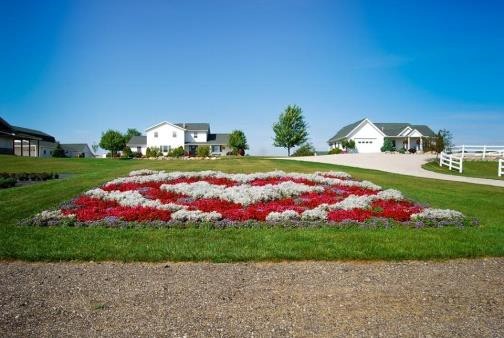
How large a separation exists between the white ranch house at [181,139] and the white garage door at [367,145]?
26.5 m

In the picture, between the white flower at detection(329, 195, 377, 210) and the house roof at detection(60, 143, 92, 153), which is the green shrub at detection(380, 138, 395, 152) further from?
the house roof at detection(60, 143, 92, 153)

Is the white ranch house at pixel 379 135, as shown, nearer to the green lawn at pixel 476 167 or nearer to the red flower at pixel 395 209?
the green lawn at pixel 476 167

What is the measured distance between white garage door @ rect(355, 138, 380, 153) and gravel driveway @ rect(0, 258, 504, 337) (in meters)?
69.9

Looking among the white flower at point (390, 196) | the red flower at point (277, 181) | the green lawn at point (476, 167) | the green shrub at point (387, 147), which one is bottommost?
the white flower at point (390, 196)

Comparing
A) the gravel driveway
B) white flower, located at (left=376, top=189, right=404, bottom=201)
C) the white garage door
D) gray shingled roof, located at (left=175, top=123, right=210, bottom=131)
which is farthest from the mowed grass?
gray shingled roof, located at (left=175, top=123, right=210, bottom=131)

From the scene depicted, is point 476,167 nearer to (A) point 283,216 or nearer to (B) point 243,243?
(A) point 283,216

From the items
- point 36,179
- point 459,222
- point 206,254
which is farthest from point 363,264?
point 36,179

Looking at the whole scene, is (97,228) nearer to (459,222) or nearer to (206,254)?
(206,254)

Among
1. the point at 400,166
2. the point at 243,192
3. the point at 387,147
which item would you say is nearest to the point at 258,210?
the point at 243,192

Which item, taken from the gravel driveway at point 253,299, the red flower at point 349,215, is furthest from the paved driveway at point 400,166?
the gravel driveway at point 253,299

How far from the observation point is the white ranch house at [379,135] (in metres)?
75.8

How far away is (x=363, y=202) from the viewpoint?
533 inches

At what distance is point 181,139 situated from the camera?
80.7 metres

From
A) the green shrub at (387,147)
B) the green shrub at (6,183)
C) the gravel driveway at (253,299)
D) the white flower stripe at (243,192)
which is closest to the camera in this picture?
the gravel driveway at (253,299)
